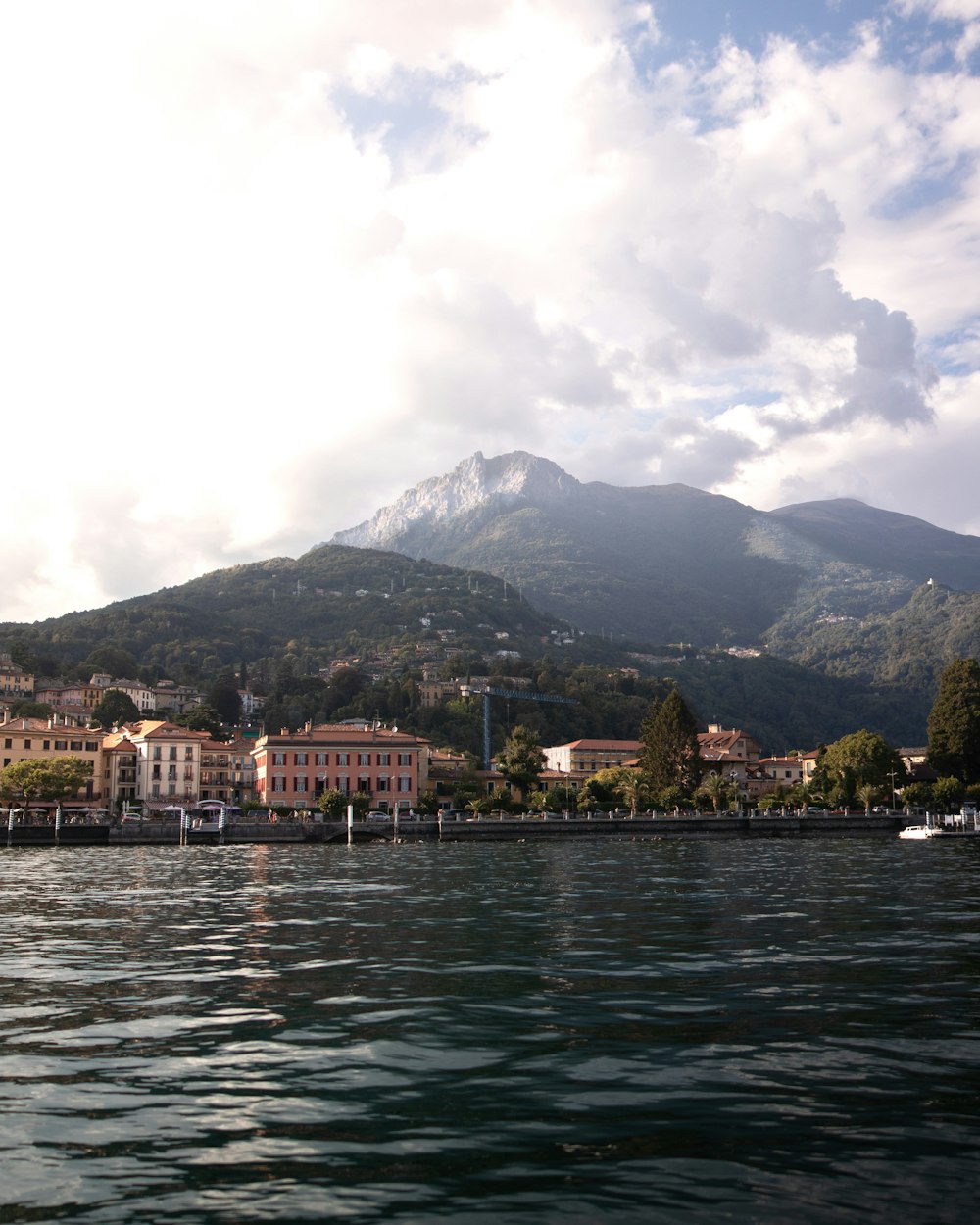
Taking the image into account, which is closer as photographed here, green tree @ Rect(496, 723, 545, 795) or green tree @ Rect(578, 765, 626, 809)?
green tree @ Rect(578, 765, 626, 809)

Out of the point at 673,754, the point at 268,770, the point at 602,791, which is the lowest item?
the point at 602,791

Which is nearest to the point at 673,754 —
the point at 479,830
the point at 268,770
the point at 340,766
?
the point at 479,830

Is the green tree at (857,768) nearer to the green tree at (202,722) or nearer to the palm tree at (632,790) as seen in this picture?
the palm tree at (632,790)

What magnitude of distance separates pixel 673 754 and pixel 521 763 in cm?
2064

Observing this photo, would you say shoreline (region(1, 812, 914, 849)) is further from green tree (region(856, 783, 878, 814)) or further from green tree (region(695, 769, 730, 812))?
green tree (region(695, 769, 730, 812))

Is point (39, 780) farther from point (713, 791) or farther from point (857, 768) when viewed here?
point (857, 768)

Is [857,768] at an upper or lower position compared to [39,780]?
upper

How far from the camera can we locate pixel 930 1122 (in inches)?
507

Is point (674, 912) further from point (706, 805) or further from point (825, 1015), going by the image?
point (706, 805)

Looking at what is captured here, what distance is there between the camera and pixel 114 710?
175m

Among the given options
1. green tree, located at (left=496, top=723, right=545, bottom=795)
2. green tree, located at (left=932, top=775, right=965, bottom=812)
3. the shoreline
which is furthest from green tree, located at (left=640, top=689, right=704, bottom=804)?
green tree, located at (left=932, top=775, right=965, bottom=812)

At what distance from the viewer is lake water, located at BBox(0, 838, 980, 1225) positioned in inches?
431

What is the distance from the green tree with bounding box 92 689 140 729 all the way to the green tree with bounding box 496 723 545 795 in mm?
62194

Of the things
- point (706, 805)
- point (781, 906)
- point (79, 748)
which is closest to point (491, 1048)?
point (781, 906)
